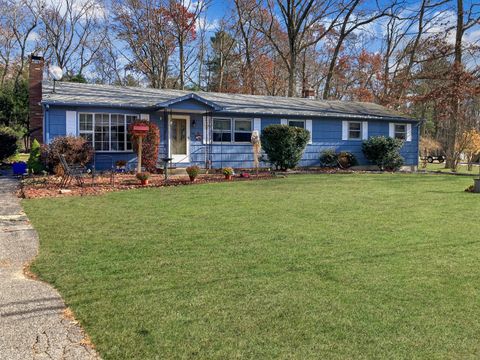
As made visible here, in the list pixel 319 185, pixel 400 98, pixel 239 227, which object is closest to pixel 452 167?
pixel 400 98

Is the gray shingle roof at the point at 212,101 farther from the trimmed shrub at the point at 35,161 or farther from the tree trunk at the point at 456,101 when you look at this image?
the tree trunk at the point at 456,101

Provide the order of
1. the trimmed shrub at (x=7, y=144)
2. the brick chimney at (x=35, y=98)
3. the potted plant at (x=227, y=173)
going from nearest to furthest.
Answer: the potted plant at (x=227, y=173), the brick chimney at (x=35, y=98), the trimmed shrub at (x=7, y=144)

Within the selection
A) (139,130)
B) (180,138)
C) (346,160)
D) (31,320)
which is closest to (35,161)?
(139,130)

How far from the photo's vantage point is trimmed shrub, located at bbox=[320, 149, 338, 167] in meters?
18.8

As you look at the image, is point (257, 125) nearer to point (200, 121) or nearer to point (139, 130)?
point (200, 121)

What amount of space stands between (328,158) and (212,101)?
18.4 feet

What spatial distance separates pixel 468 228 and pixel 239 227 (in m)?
3.45

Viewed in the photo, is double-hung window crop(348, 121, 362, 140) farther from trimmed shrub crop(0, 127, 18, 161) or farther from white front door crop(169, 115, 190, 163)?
trimmed shrub crop(0, 127, 18, 161)

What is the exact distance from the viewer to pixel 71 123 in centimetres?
1411

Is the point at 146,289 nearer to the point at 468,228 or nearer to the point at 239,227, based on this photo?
the point at 239,227

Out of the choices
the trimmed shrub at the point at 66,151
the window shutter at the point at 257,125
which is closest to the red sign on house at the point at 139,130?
the trimmed shrub at the point at 66,151

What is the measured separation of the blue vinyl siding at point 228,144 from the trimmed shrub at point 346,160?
58cm

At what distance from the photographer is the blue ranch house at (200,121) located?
14469mm

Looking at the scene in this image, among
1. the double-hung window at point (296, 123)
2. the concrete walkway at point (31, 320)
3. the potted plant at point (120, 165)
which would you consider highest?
the double-hung window at point (296, 123)
